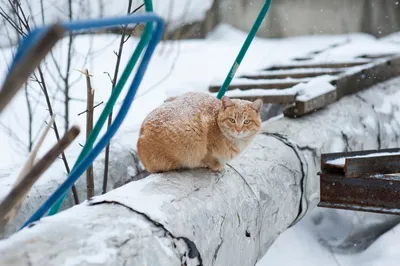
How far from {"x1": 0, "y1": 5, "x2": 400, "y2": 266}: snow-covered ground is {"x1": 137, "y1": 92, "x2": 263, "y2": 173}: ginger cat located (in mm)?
621

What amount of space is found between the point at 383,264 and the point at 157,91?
406cm

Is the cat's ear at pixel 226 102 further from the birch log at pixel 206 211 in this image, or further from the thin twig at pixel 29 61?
the thin twig at pixel 29 61

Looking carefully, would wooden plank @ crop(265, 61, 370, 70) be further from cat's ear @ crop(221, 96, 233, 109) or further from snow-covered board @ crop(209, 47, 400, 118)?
cat's ear @ crop(221, 96, 233, 109)

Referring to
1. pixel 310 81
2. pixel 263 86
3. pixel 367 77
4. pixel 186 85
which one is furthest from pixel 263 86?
pixel 367 77

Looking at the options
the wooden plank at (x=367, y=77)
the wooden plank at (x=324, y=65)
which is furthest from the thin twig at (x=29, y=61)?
the wooden plank at (x=324, y=65)

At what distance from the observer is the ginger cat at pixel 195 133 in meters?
1.98

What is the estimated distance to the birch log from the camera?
1288mm

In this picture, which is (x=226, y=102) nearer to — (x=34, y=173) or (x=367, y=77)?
(x=34, y=173)

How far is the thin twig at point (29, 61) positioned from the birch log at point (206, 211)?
465 millimetres

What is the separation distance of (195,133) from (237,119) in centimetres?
17

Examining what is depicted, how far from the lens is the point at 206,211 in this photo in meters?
1.81

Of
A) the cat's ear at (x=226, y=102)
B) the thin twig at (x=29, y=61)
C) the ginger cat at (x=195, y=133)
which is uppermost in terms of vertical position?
the thin twig at (x=29, y=61)

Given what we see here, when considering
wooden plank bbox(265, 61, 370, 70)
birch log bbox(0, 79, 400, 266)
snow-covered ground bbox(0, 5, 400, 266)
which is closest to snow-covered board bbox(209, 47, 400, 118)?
wooden plank bbox(265, 61, 370, 70)

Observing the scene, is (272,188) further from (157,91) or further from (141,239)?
(157,91)
